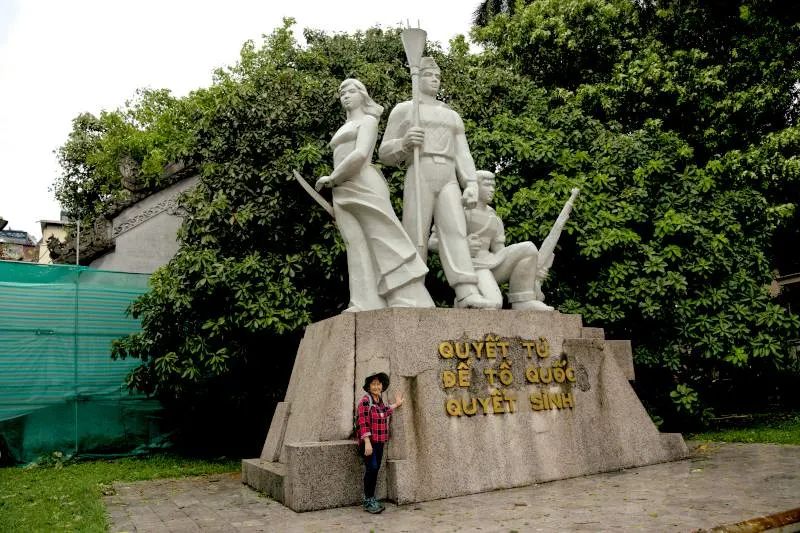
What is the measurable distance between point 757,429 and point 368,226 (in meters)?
8.17

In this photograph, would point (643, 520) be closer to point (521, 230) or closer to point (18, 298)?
point (521, 230)

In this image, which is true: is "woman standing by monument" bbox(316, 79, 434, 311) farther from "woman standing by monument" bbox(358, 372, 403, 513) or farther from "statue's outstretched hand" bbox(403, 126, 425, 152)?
"woman standing by monument" bbox(358, 372, 403, 513)

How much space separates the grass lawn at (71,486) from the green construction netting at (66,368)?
569mm

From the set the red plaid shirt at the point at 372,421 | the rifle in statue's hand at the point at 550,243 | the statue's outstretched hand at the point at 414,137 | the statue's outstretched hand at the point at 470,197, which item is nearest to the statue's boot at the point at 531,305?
the rifle in statue's hand at the point at 550,243

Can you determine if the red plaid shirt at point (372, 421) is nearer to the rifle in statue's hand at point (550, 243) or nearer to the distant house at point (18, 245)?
the rifle in statue's hand at point (550, 243)

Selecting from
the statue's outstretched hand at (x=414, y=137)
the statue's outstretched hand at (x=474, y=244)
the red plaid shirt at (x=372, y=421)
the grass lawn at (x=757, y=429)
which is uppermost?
the statue's outstretched hand at (x=414, y=137)

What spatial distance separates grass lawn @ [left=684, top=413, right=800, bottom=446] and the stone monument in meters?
3.00

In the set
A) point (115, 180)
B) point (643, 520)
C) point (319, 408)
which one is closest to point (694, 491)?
point (643, 520)

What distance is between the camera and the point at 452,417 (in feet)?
20.6

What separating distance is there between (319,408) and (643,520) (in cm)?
300

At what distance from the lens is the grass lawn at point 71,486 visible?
5.76 meters

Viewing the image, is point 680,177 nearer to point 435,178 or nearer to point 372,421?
point 435,178

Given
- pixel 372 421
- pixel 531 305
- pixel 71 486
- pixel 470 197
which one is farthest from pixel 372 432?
pixel 71 486

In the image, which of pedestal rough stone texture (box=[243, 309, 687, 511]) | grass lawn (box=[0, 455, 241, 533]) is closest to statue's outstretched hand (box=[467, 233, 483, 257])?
pedestal rough stone texture (box=[243, 309, 687, 511])
